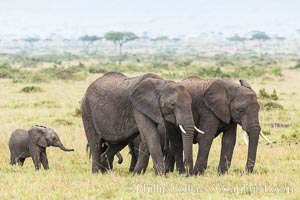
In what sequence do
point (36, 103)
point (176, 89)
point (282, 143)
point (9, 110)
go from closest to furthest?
point (176, 89) < point (282, 143) < point (9, 110) < point (36, 103)

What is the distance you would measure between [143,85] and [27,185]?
2.55 m

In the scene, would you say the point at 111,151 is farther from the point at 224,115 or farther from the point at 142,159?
the point at 224,115

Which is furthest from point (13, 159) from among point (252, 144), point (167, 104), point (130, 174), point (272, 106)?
point (272, 106)

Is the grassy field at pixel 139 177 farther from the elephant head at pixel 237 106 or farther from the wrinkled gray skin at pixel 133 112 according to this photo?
the elephant head at pixel 237 106

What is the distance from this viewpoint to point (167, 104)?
10.9 m

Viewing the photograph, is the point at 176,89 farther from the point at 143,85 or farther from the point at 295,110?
the point at 295,110

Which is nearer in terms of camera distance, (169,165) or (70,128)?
(169,165)

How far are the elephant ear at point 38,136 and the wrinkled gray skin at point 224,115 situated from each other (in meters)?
2.85

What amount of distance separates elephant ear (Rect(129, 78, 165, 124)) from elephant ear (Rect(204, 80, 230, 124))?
3.27 ft

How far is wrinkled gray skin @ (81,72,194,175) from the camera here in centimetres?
1090

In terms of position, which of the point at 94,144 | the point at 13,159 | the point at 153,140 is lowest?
the point at 13,159

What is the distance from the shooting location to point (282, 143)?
49.8ft

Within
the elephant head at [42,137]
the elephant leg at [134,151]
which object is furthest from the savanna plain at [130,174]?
the elephant head at [42,137]

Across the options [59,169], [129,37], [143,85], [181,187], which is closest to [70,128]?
[59,169]
